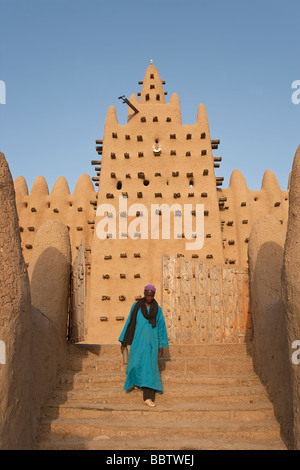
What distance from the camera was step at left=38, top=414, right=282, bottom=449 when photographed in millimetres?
4188

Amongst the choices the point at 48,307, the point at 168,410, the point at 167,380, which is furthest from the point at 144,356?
the point at 48,307

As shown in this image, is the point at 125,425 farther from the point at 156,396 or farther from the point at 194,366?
the point at 194,366

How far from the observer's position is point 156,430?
4.25 metres

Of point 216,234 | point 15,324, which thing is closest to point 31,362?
point 15,324

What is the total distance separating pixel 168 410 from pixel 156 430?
41 centimetres

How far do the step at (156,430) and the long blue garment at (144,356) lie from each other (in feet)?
1.90

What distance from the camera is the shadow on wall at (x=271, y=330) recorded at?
4.26 m

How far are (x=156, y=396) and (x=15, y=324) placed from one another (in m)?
2.22

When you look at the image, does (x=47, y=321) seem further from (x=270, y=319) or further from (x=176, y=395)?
(x=270, y=319)

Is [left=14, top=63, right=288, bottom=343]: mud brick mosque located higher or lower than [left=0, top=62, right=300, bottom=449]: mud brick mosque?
higher

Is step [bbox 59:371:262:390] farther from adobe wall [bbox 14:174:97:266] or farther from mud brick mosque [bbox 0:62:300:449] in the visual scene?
adobe wall [bbox 14:174:97:266]

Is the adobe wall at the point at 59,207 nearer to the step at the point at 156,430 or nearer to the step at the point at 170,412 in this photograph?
the step at the point at 170,412

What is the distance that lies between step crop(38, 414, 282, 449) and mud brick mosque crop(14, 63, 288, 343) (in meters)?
3.93

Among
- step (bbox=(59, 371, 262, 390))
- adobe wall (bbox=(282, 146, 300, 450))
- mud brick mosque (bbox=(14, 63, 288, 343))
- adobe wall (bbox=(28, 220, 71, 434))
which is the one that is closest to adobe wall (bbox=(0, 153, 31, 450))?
adobe wall (bbox=(28, 220, 71, 434))
